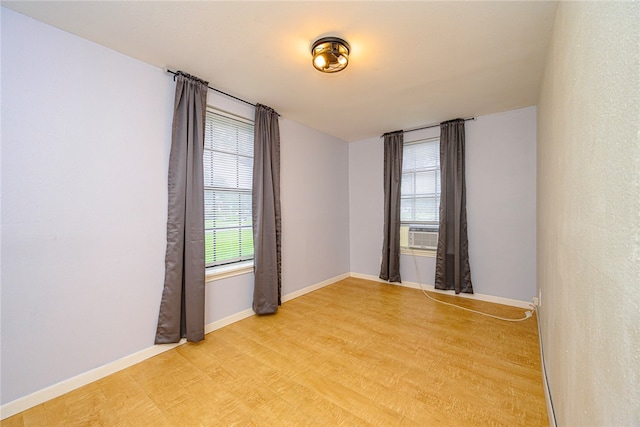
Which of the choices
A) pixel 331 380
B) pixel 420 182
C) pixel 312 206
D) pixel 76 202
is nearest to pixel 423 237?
pixel 420 182

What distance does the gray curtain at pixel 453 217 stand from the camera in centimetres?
345

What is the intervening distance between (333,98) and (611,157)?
8.48 feet

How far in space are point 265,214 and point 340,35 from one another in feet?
6.42

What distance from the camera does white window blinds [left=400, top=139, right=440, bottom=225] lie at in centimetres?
380

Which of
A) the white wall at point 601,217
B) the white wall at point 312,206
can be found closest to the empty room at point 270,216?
the white wall at point 601,217

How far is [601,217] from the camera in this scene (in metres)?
0.66

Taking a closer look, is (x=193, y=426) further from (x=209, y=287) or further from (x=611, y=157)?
(x=611, y=157)

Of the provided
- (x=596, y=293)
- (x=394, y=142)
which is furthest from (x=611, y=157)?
(x=394, y=142)

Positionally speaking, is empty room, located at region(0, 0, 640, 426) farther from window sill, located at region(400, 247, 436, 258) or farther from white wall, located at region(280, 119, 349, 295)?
window sill, located at region(400, 247, 436, 258)

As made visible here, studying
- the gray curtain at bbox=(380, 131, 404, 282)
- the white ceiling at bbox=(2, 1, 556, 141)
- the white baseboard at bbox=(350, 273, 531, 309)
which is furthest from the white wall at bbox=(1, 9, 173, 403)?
the white baseboard at bbox=(350, 273, 531, 309)

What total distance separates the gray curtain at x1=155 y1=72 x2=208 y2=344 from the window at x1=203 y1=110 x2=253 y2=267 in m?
0.27

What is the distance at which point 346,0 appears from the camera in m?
1.49

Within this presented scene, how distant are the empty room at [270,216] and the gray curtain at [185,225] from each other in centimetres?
2

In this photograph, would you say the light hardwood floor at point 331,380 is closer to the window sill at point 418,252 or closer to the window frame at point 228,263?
the window frame at point 228,263
